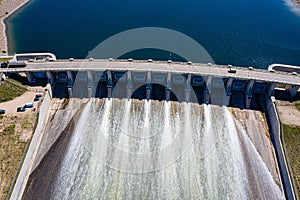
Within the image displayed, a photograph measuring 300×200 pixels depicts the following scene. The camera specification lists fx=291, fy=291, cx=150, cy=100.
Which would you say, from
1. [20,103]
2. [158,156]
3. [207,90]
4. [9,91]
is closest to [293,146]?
[207,90]

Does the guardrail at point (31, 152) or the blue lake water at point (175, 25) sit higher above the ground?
the blue lake water at point (175, 25)

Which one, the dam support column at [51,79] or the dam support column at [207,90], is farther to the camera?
the dam support column at [51,79]

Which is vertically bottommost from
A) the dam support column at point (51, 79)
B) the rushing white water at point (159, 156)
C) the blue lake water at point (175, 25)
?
the rushing white water at point (159, 156)

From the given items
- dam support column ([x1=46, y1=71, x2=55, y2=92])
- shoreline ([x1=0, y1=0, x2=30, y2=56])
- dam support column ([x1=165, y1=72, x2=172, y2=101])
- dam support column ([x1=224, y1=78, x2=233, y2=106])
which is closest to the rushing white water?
dam support column ([x1=165, y1=72, x2=172, y2=101])

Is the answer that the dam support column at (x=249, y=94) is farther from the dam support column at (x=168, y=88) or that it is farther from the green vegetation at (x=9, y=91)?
the green vegetation at (x=9, y=91)

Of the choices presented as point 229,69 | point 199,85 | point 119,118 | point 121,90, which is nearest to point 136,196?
point 119,118

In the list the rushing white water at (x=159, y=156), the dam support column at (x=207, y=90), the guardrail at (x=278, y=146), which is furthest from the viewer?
the dam support column at (x=207, y=90)

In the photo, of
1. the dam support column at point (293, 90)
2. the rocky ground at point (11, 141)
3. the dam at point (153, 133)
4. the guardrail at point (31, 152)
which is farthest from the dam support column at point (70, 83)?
the dam support column at point (293, 90)
